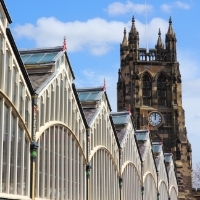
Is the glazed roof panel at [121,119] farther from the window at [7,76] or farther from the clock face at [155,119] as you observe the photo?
the clock face at [155,119]

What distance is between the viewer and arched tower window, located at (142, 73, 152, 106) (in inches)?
4673

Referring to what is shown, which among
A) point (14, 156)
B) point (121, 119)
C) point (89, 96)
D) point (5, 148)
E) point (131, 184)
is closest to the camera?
point (5, 148)

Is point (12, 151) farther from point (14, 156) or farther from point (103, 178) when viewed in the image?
point (103, 178)

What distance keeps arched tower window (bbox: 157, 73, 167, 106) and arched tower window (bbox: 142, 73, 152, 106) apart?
1.95 metres

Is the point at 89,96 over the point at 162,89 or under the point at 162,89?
under

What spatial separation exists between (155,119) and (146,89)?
664cm

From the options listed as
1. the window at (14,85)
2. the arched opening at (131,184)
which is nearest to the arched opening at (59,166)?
the window at (14,85)

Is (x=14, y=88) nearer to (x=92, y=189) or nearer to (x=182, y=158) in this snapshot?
(x=92, y=189)

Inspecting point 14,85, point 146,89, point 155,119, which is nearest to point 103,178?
point 14,85

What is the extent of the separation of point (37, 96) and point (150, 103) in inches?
3294

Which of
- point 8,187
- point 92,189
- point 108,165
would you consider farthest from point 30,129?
point 108,165

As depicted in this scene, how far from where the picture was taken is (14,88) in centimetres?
3338

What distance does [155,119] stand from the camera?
11725 cm

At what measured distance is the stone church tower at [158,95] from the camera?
4535 inches
